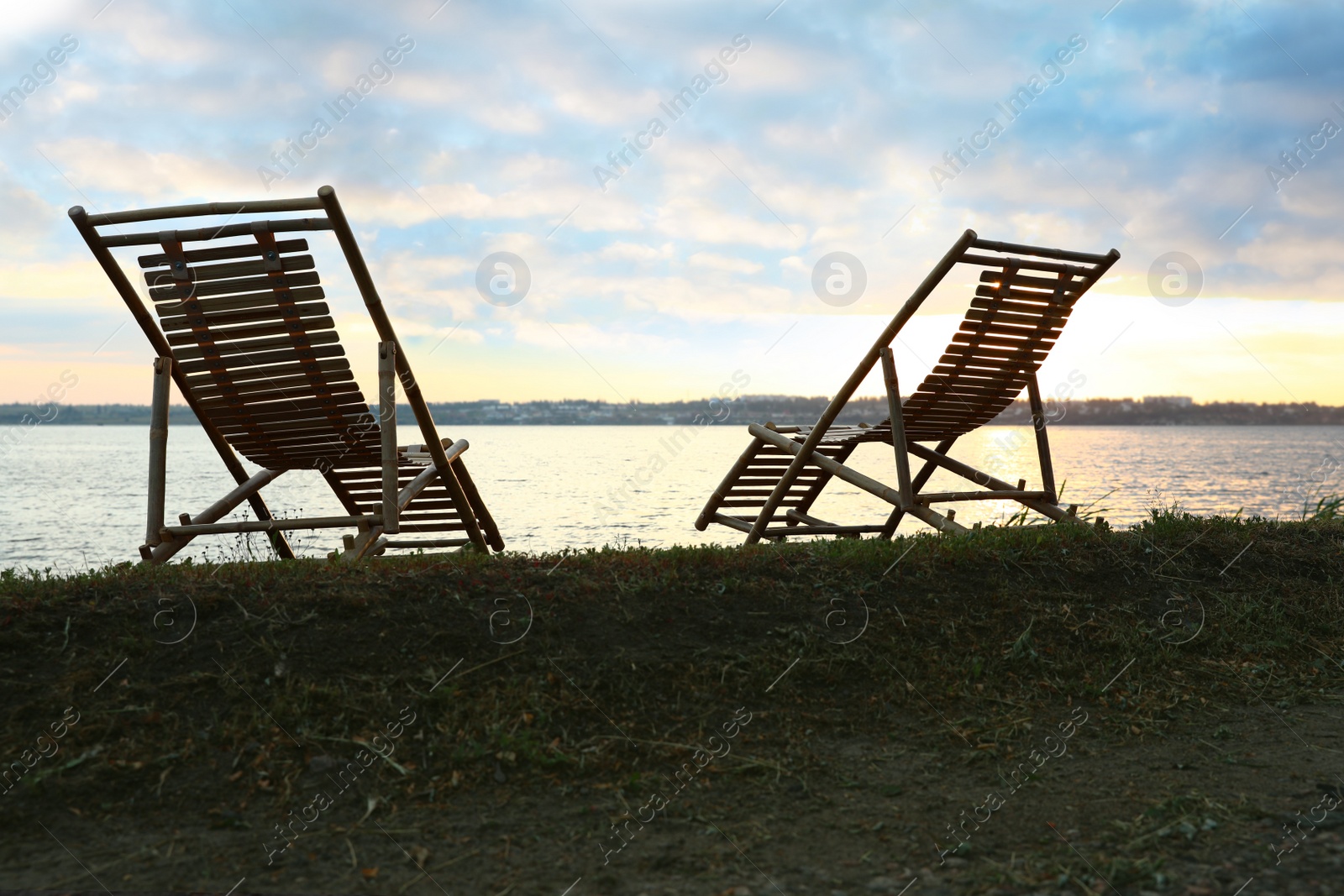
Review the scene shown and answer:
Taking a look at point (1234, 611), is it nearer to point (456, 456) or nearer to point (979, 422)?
point (979, 422)

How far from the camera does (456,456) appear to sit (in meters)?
7.46

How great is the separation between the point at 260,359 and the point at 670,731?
13.5 feet

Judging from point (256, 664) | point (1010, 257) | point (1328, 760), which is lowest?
point (1328, 760)

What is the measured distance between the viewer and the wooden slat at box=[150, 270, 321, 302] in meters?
5.91

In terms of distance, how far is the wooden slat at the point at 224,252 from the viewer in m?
5.76

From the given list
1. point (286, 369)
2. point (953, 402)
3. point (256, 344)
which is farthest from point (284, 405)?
point (953, 402)

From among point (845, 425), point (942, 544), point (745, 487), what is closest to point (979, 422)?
point (845, 425)

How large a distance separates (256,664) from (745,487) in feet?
18.8

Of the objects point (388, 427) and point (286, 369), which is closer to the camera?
point (388, 427)

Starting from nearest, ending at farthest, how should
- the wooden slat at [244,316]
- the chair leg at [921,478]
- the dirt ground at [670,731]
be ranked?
the dirt ground at [670,731] → the wooden slat at [244,316] → the chair leg at [921,478]

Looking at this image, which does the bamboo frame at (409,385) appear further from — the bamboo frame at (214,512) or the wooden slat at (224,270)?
the bamboo frame at (214,512)

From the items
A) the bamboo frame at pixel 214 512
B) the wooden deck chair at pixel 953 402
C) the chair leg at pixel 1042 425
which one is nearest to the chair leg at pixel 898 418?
the wooden deck chair at pixel 953 402

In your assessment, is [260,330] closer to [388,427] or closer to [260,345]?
[260,345]

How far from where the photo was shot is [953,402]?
7.82 meters
